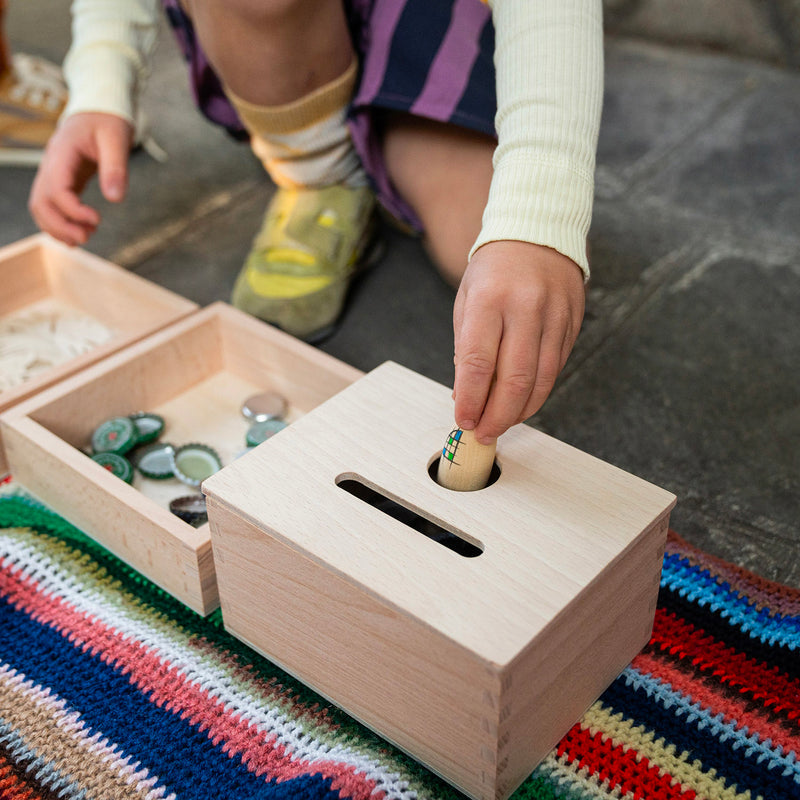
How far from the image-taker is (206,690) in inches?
27.8

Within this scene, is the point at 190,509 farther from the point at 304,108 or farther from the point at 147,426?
the point at 304,108

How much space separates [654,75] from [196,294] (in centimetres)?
114

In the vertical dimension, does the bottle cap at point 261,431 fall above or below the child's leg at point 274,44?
below

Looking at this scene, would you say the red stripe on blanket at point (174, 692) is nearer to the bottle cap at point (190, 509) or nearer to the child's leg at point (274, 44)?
the bottle cap at point (190, 509)

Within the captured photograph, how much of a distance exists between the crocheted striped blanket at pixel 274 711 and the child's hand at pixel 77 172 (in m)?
0.44

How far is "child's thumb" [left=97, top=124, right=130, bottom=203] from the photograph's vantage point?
1044 mm

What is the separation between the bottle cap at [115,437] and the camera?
91 cm

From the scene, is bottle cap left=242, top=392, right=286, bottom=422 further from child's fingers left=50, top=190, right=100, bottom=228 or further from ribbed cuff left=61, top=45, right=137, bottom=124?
ribbed cuff left=61, top=45, right=137, bottom=124

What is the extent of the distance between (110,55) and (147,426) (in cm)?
55

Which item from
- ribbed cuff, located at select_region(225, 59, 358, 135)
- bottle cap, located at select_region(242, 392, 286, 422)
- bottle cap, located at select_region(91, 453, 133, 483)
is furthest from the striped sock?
bottle cap, located at select_region(91, 453, 133, 483)

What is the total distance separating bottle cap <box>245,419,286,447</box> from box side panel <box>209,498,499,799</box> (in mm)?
225

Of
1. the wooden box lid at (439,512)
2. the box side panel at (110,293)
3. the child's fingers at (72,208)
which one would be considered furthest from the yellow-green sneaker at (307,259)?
the wooden box lid at (439,512)

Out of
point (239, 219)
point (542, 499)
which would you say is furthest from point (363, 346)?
point (542, 499)

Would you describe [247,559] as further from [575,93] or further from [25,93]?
[25,93]
